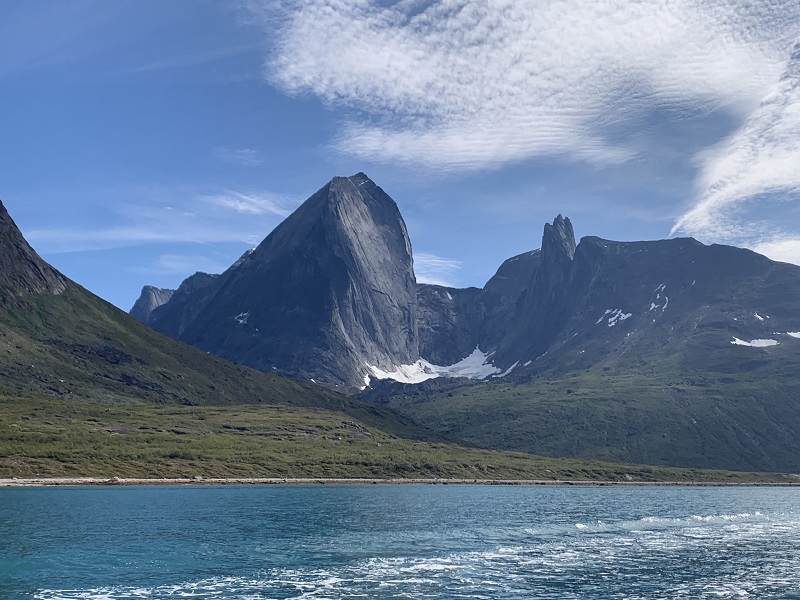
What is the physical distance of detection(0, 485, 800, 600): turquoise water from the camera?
198 ft

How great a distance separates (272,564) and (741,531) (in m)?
76.0

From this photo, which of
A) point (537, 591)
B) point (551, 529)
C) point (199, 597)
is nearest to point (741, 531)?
point (551, 529)

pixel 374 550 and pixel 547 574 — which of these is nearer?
pixel 547 574

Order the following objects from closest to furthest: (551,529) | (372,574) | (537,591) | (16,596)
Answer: (16,596), (537,591), (372,574), (551,529)

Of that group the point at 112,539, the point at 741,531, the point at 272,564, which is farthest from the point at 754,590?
the point at 112,539

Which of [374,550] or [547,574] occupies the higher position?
[547,574]

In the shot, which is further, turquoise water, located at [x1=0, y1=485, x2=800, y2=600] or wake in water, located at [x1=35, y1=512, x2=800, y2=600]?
turquoise water, located at [x1=0, y1=485, x2=800, y2=600]

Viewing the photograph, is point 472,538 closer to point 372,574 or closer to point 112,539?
point 372,574

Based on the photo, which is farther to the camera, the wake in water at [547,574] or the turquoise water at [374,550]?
the turquoise water at [374,550]

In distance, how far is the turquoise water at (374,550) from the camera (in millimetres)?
60219

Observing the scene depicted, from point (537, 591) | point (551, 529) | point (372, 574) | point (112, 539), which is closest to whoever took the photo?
point (537, 591)

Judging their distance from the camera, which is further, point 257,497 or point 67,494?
point 257,497

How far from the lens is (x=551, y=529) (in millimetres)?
107312

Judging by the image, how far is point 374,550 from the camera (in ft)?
265
